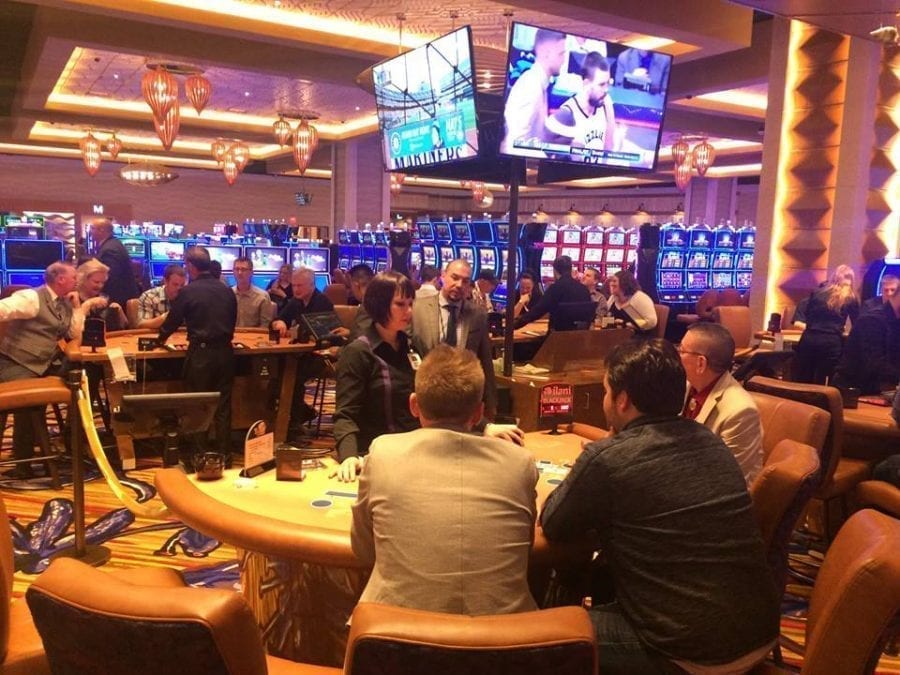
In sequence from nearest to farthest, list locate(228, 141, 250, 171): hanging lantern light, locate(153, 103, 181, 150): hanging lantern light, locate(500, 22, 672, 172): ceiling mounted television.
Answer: locate(500, 22, 672, 172): ceiling mounted television → locate(153, 103, 181, 150): hanging lantern light → locate(228, 141, 250, 171): hanging lantern light

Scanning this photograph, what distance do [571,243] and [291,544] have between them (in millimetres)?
11538

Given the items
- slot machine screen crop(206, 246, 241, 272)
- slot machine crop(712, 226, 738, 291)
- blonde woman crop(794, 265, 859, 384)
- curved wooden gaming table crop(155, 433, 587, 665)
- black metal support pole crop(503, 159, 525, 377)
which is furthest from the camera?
slot machine crop(712, 226, 738, 291)

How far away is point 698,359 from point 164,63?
7.35 meters

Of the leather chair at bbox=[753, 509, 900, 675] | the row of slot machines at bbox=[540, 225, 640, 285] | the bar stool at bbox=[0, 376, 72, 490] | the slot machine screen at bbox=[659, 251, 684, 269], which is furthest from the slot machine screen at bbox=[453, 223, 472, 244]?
the leather chair at bbox=[753, 509, 900, 675]

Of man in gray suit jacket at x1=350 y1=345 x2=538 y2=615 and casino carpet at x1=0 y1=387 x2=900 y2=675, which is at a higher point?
man in gray suit jacket at x1=350 y1=345 x2=538 y2=615

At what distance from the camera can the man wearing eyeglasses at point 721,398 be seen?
100 inches

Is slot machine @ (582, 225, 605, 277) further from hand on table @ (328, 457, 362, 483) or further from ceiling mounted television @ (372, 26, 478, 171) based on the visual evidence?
→ hand on table @ (328, 457, 362, 483)

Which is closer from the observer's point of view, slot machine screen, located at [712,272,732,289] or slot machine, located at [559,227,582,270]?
slot machine screen, located at [712,272,732,289]

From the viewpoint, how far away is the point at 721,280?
12.2 m

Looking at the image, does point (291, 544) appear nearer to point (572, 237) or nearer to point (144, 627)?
point (144, 627)

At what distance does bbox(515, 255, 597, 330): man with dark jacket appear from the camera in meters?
6.56

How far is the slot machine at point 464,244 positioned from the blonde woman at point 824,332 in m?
6.81

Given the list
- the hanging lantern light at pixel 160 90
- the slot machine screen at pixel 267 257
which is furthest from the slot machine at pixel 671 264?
the hanging lantern light at pixel 160 90

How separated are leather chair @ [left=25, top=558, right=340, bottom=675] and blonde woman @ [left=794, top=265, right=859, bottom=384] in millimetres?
5011
